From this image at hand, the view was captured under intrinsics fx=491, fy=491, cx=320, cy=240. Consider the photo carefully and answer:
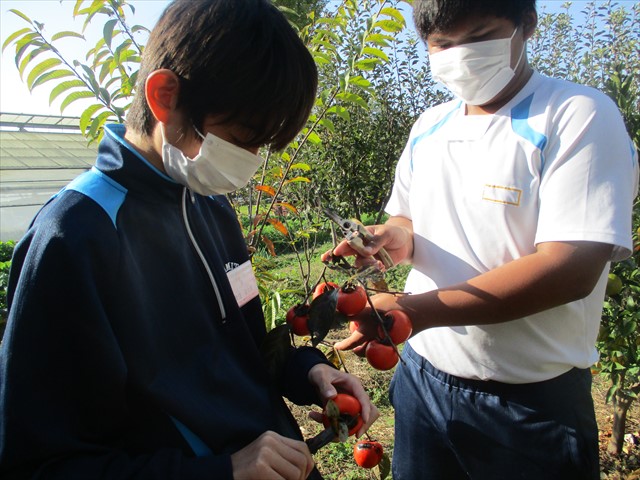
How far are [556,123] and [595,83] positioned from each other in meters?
3.11

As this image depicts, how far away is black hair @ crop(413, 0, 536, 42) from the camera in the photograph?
47.6 inches

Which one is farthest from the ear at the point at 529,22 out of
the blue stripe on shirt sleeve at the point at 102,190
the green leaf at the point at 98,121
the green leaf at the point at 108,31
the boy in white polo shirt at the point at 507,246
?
the green leaf at the point at 98,121

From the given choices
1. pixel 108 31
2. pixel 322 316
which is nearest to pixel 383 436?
pixel 322 316

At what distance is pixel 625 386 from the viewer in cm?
271

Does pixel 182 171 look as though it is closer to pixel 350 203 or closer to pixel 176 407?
pixel 176 407

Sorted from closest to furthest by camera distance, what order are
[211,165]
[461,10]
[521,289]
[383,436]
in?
[211,165] < [521,289] < [461,10] < [383,436]

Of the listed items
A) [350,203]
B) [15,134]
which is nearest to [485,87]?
[350,203]

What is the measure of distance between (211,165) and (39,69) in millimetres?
1116

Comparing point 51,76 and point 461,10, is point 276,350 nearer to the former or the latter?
point 461,10

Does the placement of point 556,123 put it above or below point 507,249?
above

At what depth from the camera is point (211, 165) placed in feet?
3.29

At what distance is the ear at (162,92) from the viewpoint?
906 millimetres

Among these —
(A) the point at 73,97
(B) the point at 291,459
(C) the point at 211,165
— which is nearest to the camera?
(B) the point at 291,459

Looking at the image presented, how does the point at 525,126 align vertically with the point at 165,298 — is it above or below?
above
